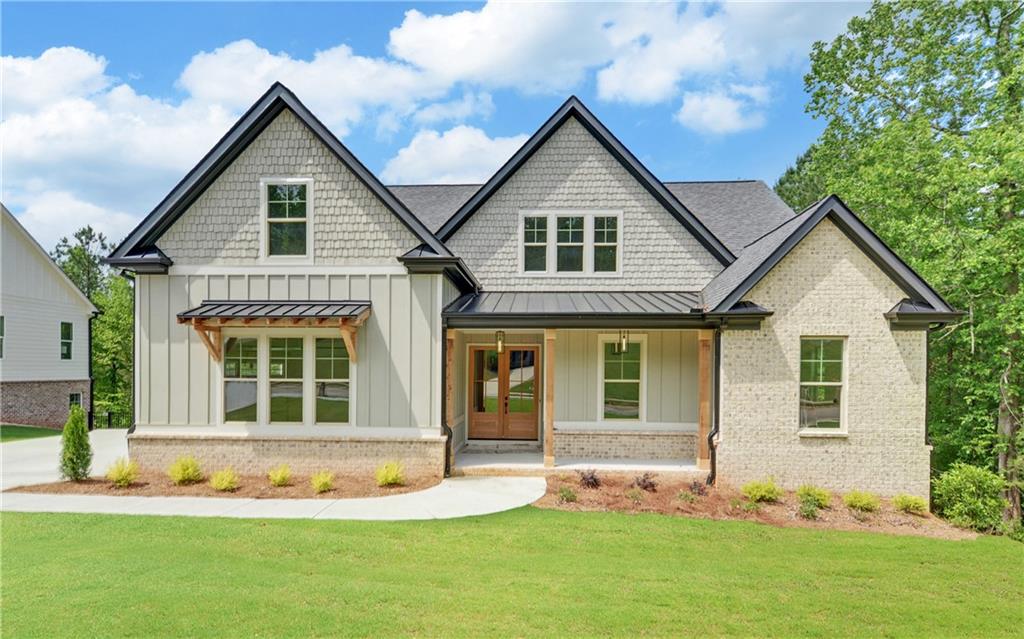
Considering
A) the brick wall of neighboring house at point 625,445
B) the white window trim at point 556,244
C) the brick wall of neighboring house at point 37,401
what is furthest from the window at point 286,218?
the brick wall of neighboring house at point 37,401

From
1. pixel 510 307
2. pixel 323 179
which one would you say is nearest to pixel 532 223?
pixel 510 307

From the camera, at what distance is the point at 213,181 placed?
34.7ft

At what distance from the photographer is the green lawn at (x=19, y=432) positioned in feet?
54.3

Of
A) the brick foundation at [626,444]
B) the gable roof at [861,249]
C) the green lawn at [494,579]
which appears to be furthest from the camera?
the brick foundation at [626,444]

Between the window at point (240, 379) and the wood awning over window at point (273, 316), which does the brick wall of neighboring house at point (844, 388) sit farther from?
the window at point (240, 379)

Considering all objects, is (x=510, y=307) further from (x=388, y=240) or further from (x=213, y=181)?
(x=213, y=181)

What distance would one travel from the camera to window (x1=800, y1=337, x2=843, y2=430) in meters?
10.1

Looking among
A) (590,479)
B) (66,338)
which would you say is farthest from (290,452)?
(66,338)

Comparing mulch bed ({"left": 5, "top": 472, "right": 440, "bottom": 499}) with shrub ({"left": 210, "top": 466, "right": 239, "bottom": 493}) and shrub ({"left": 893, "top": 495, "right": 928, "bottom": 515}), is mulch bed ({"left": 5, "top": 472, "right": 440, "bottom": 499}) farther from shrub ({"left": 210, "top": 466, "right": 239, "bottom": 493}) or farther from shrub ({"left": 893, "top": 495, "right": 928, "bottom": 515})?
shrub ({"left": 893, "top": 495, "right": 928, "bottom": 515})

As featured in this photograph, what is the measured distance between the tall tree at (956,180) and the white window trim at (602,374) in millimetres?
7372

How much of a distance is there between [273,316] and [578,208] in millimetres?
7810

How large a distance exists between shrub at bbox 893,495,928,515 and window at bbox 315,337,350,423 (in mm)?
11204

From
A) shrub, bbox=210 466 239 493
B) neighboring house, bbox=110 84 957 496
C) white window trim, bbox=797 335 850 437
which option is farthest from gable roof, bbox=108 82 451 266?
white window trim, bbox=797 335 850 437

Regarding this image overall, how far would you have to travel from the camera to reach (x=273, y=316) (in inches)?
375
